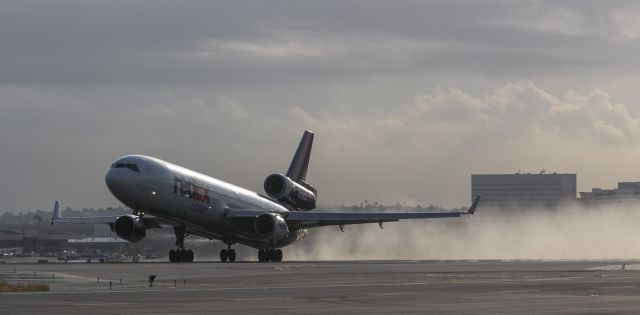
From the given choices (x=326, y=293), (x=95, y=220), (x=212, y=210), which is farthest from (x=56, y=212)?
(x=326, y=293)

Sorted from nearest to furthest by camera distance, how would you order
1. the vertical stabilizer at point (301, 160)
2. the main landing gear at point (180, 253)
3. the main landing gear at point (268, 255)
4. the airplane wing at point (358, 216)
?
the main landing gear at point (180, 253)
the airplane wing at point (358, 216)
the main landing gear at point (268, 255)
the vertical stabilizer at point (301, 160)

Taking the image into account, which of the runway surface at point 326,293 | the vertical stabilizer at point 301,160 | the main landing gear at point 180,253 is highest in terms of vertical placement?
the vertical stabilizer at point 301,160

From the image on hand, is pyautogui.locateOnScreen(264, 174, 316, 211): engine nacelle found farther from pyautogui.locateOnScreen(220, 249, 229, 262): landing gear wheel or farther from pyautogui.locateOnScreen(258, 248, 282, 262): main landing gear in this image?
pyautogui.locateOnScreen(220, 249, 229, 262): landing gear wheel

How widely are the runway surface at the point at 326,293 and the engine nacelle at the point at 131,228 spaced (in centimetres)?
3453

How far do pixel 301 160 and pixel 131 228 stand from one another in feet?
80.3

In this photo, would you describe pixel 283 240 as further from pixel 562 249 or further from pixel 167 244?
pixel 562 249

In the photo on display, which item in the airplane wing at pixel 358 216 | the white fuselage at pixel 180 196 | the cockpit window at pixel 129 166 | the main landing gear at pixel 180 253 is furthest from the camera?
the airplane wing at pixel 358 216

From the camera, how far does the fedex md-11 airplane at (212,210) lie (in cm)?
9038

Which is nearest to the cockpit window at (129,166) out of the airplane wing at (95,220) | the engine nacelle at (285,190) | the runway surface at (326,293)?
the airplane wing at (95,220)

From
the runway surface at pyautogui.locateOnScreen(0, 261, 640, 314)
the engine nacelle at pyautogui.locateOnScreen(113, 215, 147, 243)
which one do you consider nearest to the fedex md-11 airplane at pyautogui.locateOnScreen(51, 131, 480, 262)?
the engine nacelle at pyautogui.locateOnScreen(113, 215, 147, 243)

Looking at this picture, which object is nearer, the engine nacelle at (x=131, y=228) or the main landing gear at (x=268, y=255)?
the engine nacelle at (x=131, y=228)

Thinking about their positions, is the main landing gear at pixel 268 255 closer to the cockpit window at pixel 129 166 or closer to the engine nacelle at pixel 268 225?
the engine nacelle at pixel 268 225

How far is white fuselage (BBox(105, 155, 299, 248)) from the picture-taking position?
3533 inches

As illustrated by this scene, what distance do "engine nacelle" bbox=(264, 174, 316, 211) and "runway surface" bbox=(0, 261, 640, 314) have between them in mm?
45289
